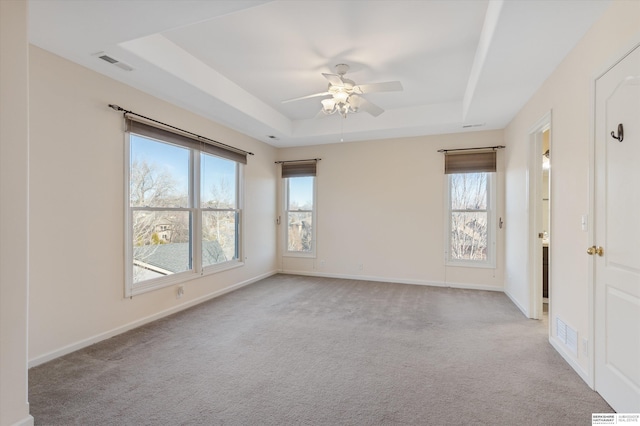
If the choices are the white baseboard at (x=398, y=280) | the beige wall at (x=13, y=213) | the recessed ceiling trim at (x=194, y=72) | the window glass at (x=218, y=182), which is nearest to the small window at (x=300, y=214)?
the white baseboard at (x=398, y=280)

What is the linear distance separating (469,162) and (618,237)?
3.38m

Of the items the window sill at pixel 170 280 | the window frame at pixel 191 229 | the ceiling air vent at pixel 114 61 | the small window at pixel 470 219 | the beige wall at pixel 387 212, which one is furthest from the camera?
the beige wall at pixel 387 212

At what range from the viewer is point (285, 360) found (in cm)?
261

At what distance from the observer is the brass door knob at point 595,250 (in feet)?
6.76

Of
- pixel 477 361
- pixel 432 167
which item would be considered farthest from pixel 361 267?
pixel 477 361

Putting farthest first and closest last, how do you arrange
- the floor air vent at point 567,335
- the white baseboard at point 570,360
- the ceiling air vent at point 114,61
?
1. the ceiling air vent at point 114,61
2. the floor air vent at point 567,335
3. the white baseboard at point 570,360

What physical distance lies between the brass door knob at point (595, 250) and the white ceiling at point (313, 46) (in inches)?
62.8

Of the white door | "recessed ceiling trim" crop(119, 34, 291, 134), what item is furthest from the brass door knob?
"recessed ceiling trim" crop(119, 34, 291, 134)

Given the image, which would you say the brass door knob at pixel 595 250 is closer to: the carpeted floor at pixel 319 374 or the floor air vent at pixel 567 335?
the floor air vent at pixel 567 335

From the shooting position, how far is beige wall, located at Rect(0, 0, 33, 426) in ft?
5.51

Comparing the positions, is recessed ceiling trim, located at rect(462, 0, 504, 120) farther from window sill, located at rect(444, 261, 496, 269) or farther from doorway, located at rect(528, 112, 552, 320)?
window sill, located at rect(444, 261, 496, 269)

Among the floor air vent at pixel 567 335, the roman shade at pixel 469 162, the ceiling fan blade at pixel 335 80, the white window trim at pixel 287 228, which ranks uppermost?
the ceiling fan blade at pixel 335 80

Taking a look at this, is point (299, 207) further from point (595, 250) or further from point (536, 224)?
point (595, 250)

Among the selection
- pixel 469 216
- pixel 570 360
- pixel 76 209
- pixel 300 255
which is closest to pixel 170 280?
pixel 76 209
